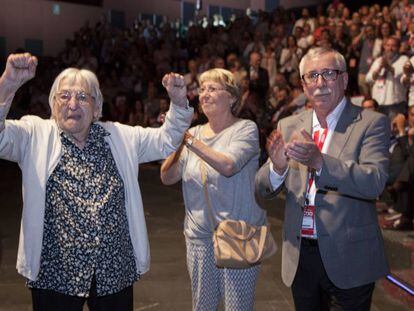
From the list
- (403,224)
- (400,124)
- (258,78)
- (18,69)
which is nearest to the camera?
(18,69)

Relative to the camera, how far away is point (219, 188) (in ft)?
9.91

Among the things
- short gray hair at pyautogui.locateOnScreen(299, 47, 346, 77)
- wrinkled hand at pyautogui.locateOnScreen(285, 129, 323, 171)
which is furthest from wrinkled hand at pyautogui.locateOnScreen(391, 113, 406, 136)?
wrinkled hand at pyautogui.locateOnScreen(285, 129, 323, 171)

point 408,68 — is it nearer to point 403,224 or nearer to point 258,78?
point 403,224

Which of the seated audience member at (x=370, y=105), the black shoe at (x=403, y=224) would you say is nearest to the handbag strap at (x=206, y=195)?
the black shoe at (x=403, y=224)

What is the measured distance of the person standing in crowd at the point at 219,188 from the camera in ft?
9.81

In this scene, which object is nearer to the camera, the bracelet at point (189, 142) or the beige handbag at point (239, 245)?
the beige handbag at point (239, 245)

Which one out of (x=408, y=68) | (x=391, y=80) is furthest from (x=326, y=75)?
(x=391, y=80)

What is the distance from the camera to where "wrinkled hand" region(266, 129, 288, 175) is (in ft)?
8.16

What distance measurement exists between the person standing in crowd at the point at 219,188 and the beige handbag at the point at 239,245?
11 centimetres

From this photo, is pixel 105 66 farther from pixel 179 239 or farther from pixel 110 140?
pixel 110 140

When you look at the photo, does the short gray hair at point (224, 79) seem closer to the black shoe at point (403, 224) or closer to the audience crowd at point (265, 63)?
the audience crowd at point (265, 63)

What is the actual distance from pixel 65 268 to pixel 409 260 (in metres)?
3.28

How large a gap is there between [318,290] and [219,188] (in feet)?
2.35

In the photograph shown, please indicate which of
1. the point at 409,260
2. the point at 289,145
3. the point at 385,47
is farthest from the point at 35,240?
the point at 385,47
